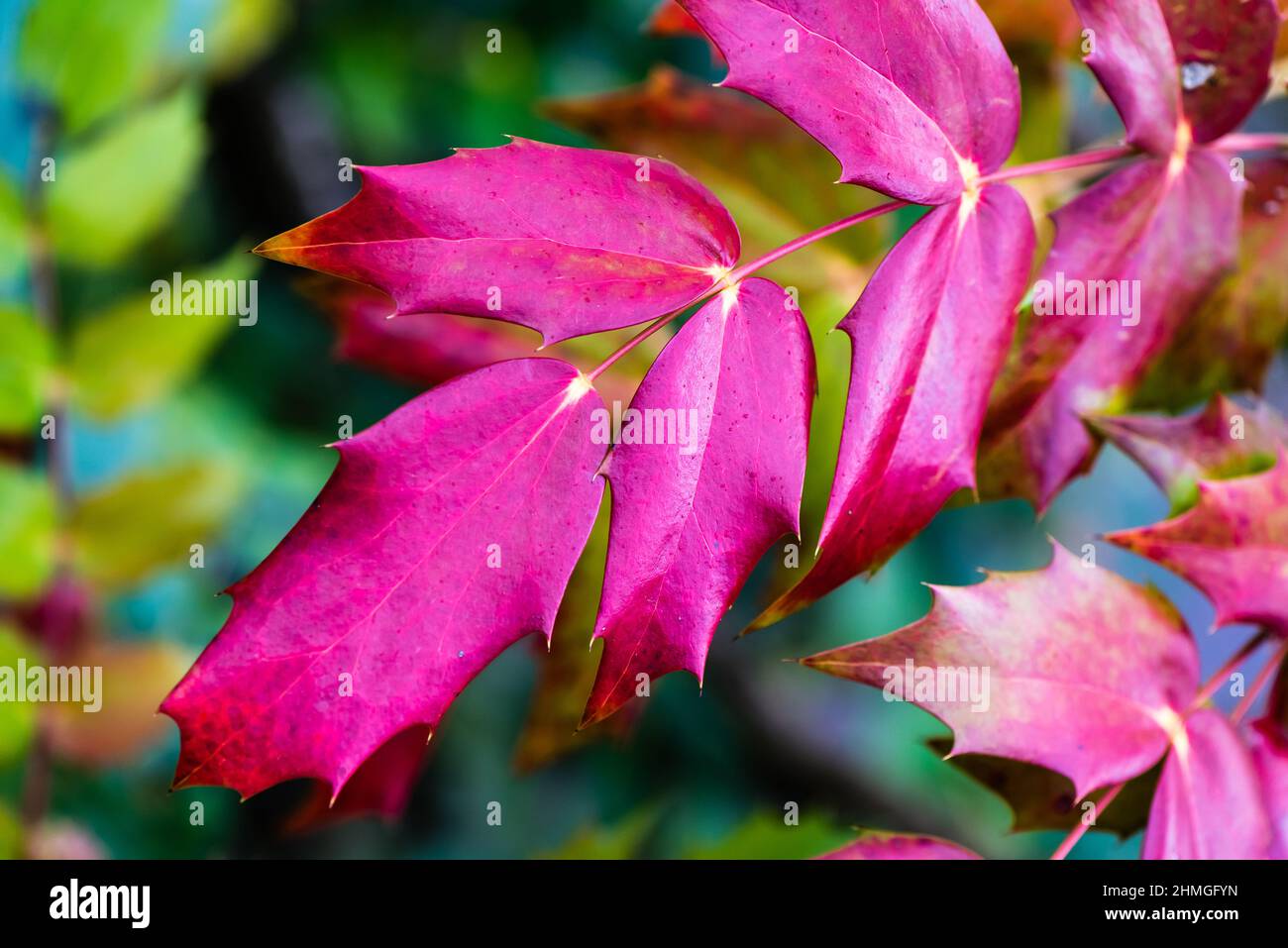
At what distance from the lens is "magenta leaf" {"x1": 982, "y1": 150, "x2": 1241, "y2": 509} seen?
0.45 metres

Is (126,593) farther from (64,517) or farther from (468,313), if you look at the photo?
(468,313)

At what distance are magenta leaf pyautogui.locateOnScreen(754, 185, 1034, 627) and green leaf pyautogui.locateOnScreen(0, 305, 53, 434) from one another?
531mm

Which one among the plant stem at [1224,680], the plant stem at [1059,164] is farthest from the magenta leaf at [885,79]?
the plant stem at [1224,680]

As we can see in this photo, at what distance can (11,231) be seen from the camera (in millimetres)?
693

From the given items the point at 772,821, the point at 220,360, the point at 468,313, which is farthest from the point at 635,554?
the point at 220,360

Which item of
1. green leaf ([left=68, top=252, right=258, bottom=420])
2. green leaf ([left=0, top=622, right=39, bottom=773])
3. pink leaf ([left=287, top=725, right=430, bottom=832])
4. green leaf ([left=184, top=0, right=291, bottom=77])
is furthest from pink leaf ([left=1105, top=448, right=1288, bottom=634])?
green leaf ([left=184, top=0, right=291, bottom=77])

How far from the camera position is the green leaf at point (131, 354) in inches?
27.7

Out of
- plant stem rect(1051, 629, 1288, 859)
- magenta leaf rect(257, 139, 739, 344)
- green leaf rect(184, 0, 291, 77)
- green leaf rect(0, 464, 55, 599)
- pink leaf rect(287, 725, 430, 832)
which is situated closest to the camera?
magenta leaf rect(257, 139, 739, 344)

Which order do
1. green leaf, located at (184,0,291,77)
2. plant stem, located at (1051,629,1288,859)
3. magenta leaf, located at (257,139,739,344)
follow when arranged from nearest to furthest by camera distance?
magenta leaf, located at (257,139,739,344) → plant stem, located at (1051,629,1288,859) → green leaf, located at (184,0,291,77)

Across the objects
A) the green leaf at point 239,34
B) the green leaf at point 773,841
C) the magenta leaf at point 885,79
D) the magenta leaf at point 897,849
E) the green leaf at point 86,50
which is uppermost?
the green leaf at point 239,34

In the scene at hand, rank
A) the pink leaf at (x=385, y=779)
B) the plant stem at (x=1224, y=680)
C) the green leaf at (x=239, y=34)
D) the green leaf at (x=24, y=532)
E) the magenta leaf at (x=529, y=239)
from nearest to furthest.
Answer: the magenta leaf at (x=529, y=239) → the plant stem at (x=1224, y=680) → the pink leaf at (x=385, y=779) → the green leaf at (x=24, y=532) → the green leaf at (x=239, y=34)

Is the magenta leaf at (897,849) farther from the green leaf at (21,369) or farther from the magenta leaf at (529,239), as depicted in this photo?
the green leaf at (21,369)

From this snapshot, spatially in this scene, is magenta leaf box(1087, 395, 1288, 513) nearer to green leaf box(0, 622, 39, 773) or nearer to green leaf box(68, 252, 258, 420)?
green leaf box(68, 252, 258, 420)
